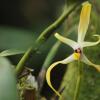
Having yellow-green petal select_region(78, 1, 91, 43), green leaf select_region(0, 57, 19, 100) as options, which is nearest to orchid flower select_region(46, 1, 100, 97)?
yellow-green petal select_region(78, 1, 91, 43)

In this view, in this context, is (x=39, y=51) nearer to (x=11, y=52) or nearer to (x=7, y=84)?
(x=11, y=52)

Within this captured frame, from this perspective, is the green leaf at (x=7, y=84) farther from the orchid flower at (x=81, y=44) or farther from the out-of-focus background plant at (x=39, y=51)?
the orchid flower at (x=81, y=44)

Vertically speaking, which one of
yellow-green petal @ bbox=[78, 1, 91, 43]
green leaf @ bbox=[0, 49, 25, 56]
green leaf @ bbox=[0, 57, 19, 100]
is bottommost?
green leaf @ bbox=[0, 57, 19, 100]

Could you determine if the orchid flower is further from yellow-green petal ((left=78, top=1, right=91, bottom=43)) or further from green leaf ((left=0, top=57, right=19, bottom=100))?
green leaf ((left=0, top=57, right=19, bottom=100))

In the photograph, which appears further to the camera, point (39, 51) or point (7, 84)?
point (39, 51)

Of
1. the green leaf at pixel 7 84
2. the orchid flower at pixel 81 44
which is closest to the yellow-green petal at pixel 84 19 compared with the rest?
the orchid flower at pixel 81 44

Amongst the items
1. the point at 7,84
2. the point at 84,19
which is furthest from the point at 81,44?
the point at 7,84
